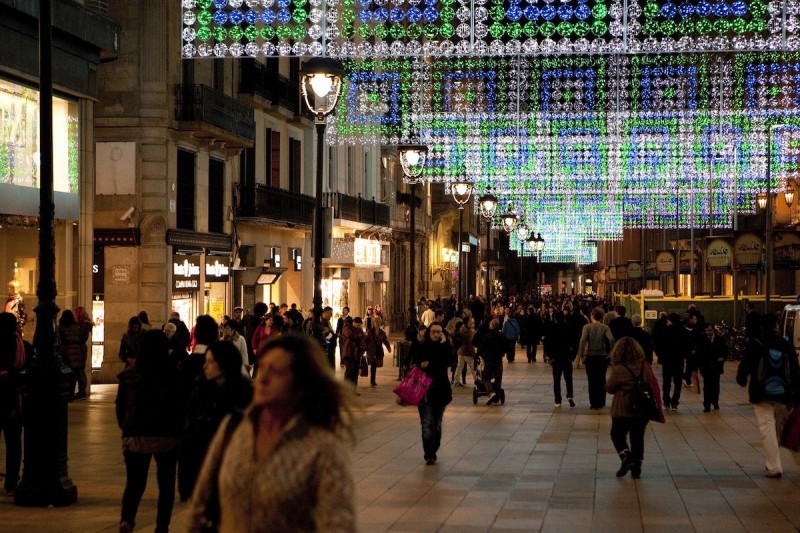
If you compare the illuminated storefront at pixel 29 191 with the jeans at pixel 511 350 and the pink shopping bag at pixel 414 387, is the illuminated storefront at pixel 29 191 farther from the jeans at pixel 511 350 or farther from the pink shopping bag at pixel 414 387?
the jeans at pixel 511 350

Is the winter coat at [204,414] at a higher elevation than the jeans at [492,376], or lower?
higher

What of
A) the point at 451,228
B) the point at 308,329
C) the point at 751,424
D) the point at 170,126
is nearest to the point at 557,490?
the point at 751,424

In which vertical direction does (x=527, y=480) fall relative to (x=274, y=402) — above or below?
below

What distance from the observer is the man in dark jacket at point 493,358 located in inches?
890

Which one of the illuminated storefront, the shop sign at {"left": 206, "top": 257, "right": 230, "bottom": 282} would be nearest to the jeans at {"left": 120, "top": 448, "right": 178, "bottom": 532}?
the illuminated storefront

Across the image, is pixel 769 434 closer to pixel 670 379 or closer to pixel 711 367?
pixel 670 379

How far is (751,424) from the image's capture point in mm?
19312

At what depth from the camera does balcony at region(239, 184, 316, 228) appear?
3412 cm

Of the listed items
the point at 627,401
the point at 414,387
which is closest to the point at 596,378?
the point at 414,387

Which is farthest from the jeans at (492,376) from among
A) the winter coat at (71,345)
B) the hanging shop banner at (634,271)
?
the hanging shop banner at (634,271)

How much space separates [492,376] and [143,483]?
14132 millimetres

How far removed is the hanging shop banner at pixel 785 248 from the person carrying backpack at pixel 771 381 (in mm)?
27231

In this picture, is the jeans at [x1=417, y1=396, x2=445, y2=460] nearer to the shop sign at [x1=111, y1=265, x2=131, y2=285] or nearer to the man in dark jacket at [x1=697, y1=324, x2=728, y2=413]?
the man in dark jacket at [x1=697, y1=324, x2=728, y2=413]

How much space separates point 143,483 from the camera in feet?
30.2
